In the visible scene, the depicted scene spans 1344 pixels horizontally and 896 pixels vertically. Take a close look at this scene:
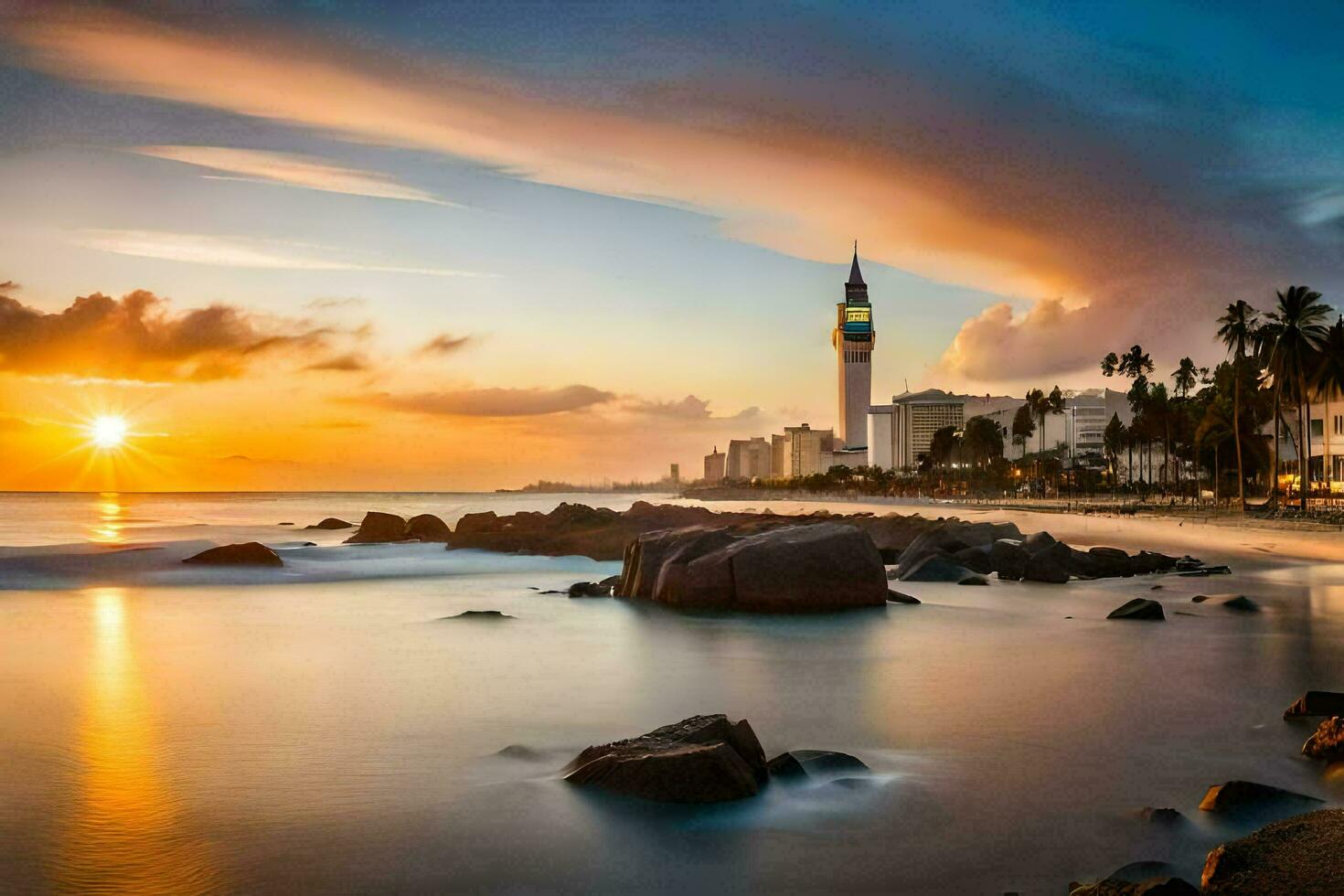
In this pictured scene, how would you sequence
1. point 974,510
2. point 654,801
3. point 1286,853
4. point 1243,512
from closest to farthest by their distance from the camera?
1. point 1286,853
2. point 654,801
3. point 1243,512
4. point 974,510

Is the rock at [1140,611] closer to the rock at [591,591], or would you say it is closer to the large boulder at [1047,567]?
the large boulder at [1047,567]

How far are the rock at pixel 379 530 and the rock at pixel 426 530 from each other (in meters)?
0.40

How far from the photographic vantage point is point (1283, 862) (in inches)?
208

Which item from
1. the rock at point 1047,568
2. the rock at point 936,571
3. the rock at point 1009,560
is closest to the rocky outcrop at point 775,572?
the rock at point 936,571

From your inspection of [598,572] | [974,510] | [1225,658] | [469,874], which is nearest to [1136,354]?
[974,510]

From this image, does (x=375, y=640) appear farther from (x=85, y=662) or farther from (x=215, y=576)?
(x=215, y=576)

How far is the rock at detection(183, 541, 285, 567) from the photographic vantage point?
33469 mm

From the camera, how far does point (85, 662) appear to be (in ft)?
48.0

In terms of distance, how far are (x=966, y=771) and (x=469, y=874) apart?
4.19 metres

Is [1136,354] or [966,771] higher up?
[1136,354]

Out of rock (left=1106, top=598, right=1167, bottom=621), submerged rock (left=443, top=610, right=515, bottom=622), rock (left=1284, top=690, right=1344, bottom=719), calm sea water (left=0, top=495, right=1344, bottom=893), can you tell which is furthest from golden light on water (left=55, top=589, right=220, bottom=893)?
rock (left=1106, top=598, right=1167, bottom=621)

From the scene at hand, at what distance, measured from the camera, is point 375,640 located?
17.1m

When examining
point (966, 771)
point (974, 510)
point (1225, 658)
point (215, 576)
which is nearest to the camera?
point (966, 771)

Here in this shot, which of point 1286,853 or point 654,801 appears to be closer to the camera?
point 1286,853
